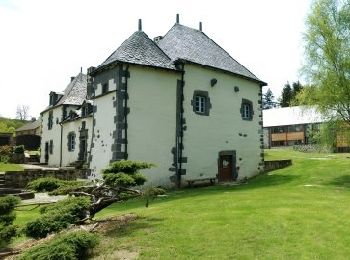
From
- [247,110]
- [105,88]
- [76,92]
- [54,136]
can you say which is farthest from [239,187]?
[54,136]

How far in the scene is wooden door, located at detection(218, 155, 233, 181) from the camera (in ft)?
81.3

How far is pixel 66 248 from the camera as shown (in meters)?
7.42

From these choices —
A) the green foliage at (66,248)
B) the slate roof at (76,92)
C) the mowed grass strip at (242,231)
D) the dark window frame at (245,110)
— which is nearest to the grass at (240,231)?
the mowed grass strip at (242,231)

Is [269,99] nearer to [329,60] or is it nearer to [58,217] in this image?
[329,60]

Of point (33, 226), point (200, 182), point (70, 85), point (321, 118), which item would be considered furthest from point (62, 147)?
point (33, 226)

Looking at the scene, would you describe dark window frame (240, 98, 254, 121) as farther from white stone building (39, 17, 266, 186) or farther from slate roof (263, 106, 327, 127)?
slate roof (263, 106, 327, 127)

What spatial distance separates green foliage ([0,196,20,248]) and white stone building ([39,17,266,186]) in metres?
9.30

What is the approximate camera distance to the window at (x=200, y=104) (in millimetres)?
23484

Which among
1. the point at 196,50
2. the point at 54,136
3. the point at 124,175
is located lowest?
the point at 124,175

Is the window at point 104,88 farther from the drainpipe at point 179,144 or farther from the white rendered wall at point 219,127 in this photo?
the white rendered wall at point 219,127

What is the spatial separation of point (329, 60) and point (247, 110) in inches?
246

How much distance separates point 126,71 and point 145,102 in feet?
6.01

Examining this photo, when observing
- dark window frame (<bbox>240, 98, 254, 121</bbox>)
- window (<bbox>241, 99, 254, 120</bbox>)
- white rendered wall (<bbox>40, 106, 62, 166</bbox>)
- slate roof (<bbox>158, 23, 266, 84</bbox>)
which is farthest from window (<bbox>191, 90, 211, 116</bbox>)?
white rendered wall (<bbox>40, 106, 62, 166</bbox>)

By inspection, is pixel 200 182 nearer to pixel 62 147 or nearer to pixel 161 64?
pixel 161 64
